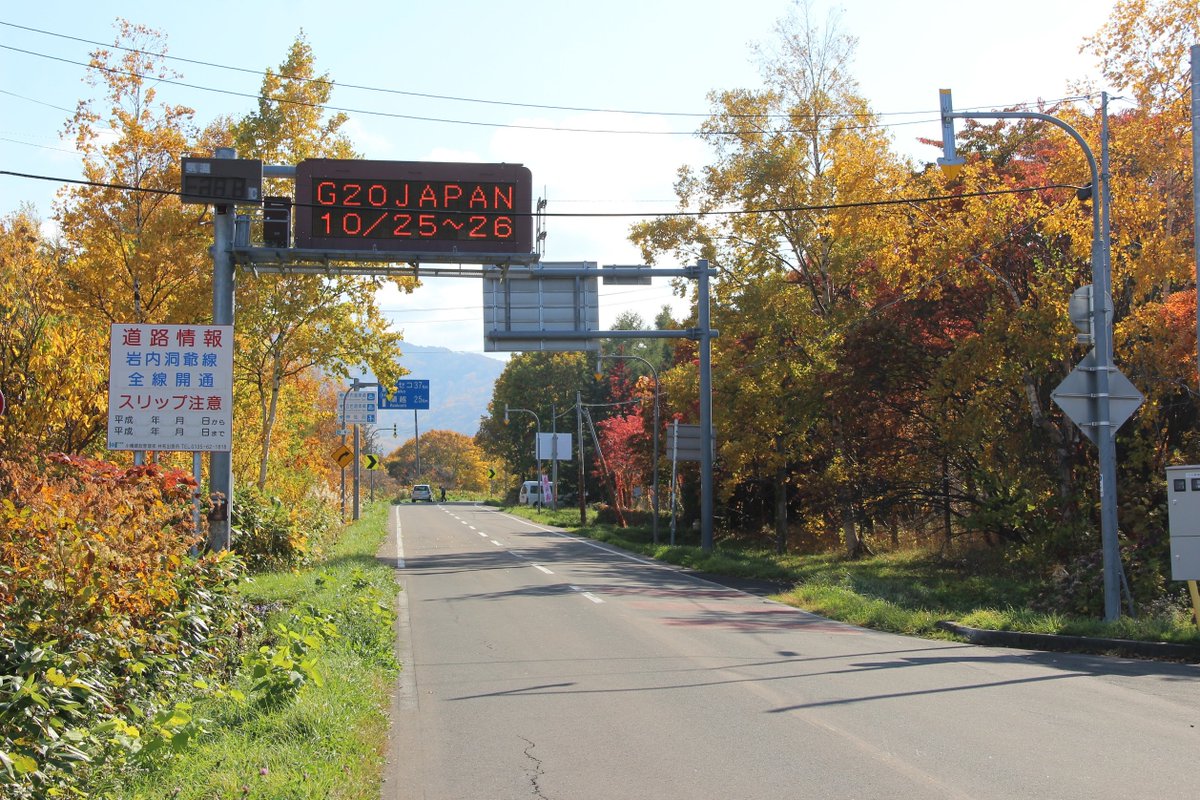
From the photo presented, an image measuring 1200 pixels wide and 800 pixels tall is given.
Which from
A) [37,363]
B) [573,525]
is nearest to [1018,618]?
[37,363]

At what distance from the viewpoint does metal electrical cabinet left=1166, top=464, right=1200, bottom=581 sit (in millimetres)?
12500

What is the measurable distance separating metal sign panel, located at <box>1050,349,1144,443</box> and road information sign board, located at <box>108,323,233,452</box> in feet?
36.8

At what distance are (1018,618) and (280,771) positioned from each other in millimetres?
10716

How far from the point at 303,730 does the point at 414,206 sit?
1083 centimetres

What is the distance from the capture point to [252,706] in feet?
25.6

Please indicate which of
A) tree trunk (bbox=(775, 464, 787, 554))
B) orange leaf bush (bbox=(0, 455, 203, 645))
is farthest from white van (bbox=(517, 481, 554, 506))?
orange leaf bush (bbox=(0, 455, 203, 645))

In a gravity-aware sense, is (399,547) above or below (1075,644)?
below

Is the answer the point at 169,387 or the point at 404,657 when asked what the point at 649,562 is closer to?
the point at 169,387

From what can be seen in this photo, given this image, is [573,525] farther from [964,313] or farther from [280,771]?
[280,771]

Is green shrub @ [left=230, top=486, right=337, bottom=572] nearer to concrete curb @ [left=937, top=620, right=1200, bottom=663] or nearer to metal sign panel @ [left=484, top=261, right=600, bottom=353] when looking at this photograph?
metal sign panel @ [left=484, top=261, right=600, bottom=353]

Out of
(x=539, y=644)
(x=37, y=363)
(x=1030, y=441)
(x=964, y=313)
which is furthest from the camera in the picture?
(x=964, y=313)

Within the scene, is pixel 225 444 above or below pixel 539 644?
above

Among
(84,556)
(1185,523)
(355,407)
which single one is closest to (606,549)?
(355,407)

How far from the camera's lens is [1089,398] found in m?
14.4
